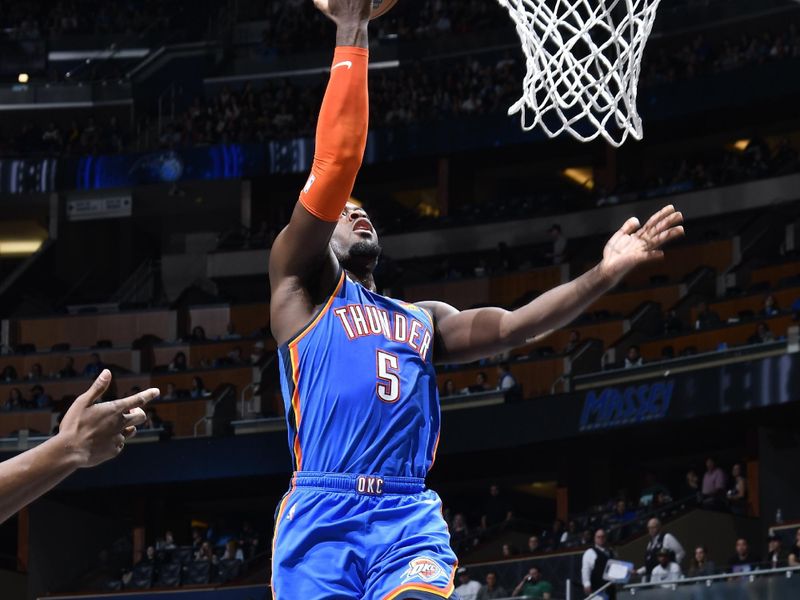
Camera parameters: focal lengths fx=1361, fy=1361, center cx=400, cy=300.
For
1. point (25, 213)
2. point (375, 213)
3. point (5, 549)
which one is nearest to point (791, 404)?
point (375, 213)

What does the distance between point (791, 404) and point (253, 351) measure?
10.8 meters

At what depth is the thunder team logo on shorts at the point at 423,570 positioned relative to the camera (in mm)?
4281

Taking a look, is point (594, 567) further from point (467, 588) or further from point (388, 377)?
point (388, 377)

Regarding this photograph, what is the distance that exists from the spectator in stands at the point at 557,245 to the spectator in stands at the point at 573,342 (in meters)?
2.98

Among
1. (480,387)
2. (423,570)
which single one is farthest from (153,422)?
(423,570)

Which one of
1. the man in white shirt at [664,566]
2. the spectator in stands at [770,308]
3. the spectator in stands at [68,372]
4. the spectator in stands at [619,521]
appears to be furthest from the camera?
the spectator in stands at [68,372]

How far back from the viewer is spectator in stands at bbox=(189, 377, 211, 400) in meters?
24.5

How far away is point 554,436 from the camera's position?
2097 cm

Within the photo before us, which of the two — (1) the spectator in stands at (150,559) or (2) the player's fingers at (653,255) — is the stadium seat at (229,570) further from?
(2) the player's fingers at (653,255)

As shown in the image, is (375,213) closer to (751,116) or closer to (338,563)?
(751,116)

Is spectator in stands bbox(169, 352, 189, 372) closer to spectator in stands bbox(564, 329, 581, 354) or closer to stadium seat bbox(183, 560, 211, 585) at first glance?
stadium seat bbox(183, 560, 211, 585)

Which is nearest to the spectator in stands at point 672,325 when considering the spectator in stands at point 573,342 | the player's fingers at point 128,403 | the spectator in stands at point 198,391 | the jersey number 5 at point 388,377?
the spectator in stands at point 573,342

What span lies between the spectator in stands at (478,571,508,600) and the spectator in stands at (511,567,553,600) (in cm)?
27

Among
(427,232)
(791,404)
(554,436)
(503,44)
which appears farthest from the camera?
(503,44)
